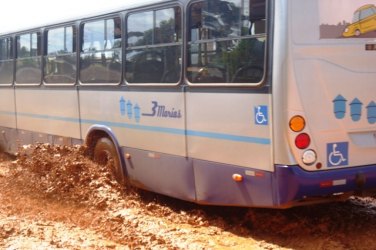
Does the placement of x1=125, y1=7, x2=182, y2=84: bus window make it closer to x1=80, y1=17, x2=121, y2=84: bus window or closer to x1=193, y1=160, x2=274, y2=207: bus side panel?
x1=80, y1=17, x2=121, y2=84: bus window

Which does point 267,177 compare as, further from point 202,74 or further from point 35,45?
point 35,45

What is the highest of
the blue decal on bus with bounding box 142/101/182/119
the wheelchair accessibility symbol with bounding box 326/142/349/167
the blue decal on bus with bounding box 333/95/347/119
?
the blue decal on bus with bounding box 333/95/347/119

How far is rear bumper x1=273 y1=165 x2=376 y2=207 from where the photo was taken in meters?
5.49

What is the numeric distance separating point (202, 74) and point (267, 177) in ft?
4.68

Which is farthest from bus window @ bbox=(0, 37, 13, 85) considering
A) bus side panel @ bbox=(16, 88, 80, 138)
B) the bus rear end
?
the bus rear end

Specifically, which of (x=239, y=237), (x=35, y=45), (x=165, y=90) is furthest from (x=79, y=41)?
(x=239, y=237)

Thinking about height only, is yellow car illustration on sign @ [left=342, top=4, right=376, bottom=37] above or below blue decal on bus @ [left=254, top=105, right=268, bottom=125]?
above

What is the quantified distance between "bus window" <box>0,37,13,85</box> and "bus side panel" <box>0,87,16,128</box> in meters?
0.20

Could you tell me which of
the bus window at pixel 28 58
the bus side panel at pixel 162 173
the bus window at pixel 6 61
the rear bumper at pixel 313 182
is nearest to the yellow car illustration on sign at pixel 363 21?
the rear bumper at pixel 313 182

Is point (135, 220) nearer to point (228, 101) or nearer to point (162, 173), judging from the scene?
point (162, 173)

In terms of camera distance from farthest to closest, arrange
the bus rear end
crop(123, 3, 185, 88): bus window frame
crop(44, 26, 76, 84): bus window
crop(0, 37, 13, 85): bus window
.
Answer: crop(0, 37, 13, 85): bus window → crop(44, 26, 76, 84): bus window → crop(123, 3, 185, 88): bus window frame → the bus rear end

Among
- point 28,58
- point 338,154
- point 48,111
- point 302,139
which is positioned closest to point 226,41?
point 302,139

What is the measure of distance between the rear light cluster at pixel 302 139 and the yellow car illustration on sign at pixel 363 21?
1.04m

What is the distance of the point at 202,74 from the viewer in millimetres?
6344
